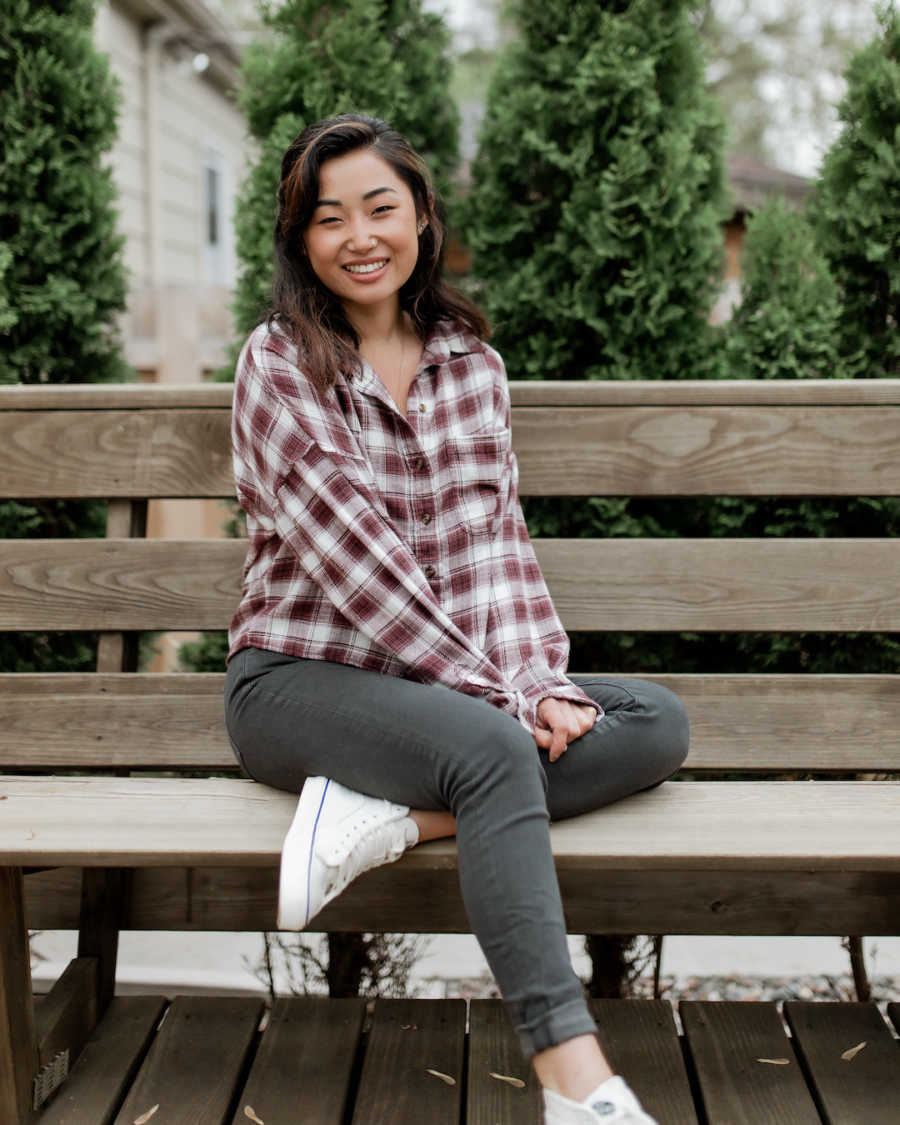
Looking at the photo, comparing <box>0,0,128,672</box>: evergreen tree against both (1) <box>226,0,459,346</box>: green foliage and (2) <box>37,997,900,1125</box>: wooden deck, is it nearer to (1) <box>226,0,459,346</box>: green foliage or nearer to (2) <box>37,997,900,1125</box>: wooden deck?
(1) <box>226,0,459,346</box>: green foliage

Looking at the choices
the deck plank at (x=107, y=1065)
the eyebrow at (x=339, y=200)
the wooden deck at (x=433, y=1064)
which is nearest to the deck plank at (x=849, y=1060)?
the wooden deck at (x=433, y=1064)

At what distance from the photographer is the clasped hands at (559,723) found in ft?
5.98

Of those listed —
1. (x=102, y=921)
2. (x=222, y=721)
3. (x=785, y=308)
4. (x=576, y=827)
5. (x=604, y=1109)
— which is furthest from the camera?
(x=785, y=308)

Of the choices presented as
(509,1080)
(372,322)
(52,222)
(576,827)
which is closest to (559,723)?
(576,827)

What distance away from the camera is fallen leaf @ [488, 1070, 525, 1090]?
1921mm

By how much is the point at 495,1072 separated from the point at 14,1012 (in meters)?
0.82

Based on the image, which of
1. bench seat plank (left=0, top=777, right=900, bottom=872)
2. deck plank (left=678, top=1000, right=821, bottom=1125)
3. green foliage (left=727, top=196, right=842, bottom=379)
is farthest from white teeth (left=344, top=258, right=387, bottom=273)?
deck plank (left=678, top=1000, right=821, bottom=1125)

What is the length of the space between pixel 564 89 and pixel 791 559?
4.35ft

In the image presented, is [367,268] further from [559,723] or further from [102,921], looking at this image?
[102,921]

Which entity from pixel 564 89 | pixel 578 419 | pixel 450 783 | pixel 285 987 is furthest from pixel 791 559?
pixel 285 987

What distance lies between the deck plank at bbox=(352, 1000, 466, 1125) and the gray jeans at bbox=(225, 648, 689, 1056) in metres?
0.46

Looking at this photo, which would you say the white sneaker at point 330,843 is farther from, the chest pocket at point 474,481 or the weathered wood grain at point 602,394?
the weathered wood grain at point 602,394

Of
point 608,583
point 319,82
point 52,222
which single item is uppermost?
point 319,82

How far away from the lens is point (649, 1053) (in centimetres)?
202
